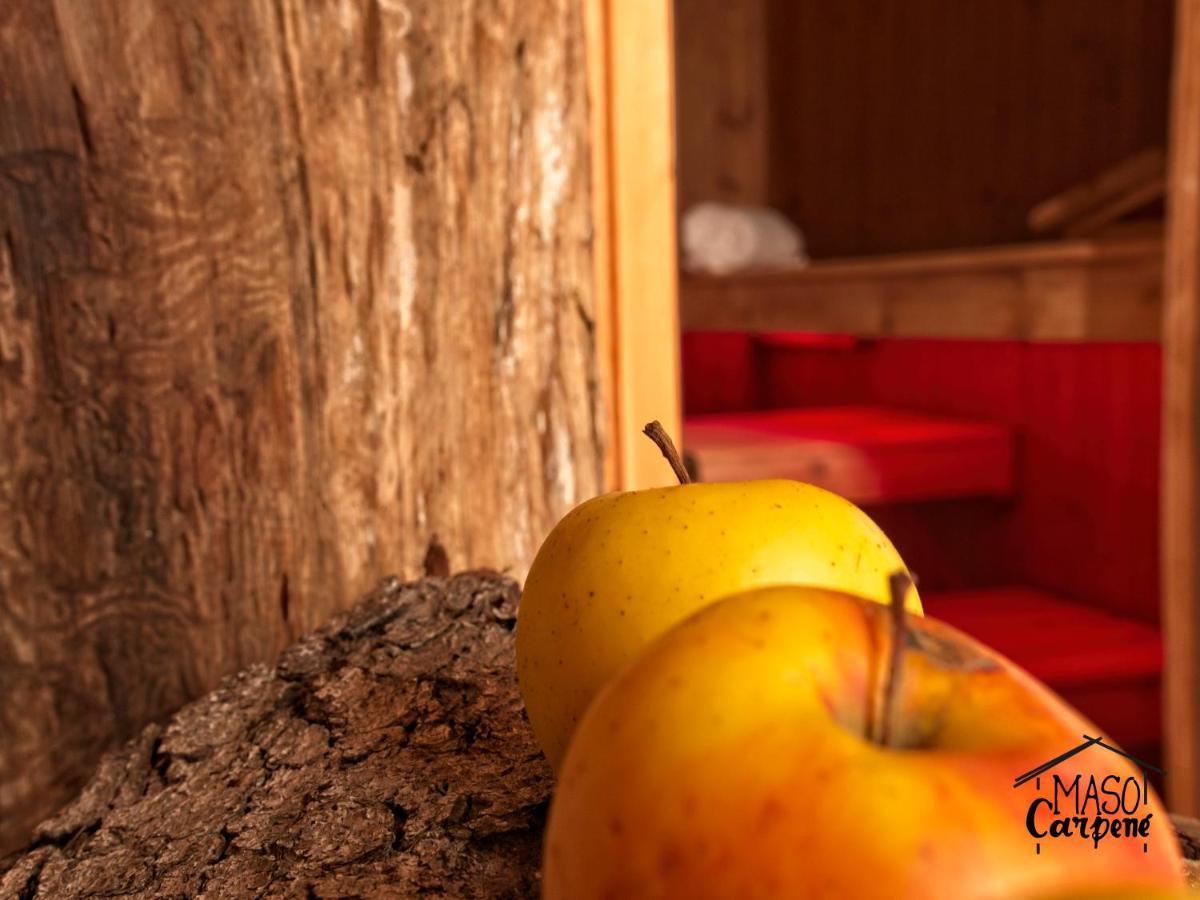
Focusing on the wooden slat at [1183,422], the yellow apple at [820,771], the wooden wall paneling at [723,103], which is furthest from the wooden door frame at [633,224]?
the wooden wall paneling at [723,103]

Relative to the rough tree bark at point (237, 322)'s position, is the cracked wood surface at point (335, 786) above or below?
below

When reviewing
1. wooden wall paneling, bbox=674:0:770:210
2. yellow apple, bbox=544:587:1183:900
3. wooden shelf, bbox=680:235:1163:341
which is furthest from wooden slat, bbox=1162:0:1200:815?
wooden wall paneling, bbox=674:0:770:210

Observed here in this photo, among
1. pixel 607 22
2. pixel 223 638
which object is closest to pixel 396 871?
pixel 223 638

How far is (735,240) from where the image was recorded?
4.04 m

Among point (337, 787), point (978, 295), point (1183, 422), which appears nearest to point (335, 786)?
point (337, 787)

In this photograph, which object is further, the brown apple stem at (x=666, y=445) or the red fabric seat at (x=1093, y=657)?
the red fabric seat at (x=1093, y=657)

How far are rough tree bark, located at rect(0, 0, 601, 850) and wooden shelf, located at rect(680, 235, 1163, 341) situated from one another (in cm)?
135

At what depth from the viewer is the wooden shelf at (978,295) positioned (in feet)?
6.87

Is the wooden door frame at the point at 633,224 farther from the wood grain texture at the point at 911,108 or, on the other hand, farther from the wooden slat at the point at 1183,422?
the wood grain texture at the point at 911,108

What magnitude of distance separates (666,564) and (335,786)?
312 millimetres

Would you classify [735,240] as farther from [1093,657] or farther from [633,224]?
[633,224]

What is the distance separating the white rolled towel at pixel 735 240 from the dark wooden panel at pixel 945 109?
0.95ft

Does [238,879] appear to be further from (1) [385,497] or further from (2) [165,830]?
(1) [385,497]

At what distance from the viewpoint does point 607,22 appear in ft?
4.10
